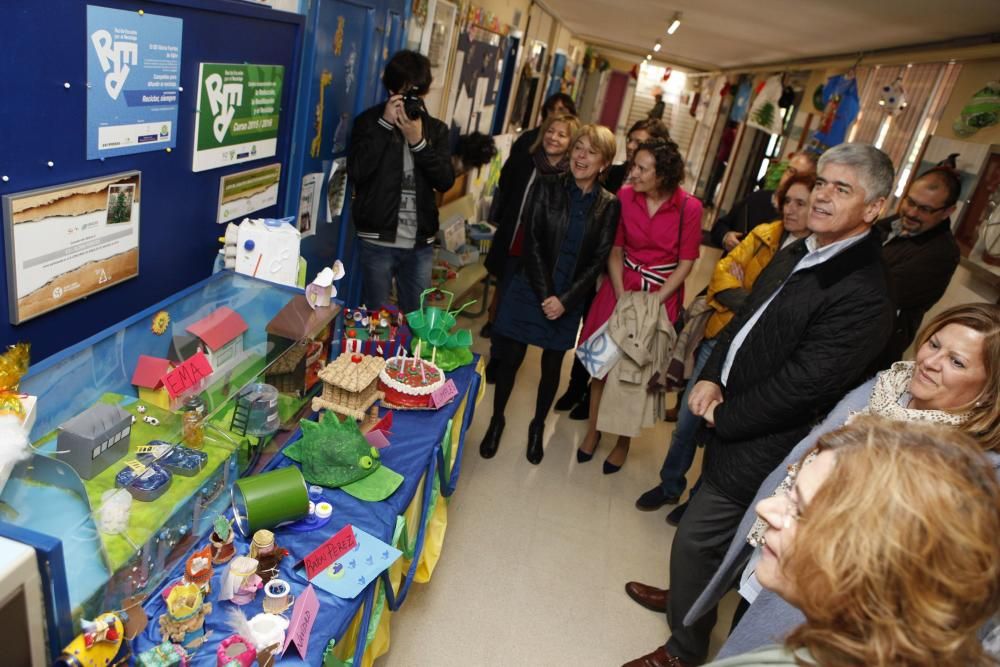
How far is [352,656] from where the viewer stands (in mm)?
1585

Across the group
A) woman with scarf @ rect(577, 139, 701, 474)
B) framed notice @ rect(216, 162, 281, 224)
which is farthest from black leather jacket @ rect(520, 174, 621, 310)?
framed notice @ rect(216, 162, 281, 224)

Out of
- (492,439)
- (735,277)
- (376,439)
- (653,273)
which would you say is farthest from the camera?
(492,439)

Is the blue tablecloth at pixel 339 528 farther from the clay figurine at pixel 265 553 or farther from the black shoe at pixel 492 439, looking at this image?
the black shoe at pixel 492 439

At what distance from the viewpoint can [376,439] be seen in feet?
6.59

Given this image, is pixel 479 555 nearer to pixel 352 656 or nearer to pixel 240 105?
pixel 352 656

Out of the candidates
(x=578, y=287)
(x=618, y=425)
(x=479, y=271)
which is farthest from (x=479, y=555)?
(x=479, y=271)

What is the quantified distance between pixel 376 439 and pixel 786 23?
4.87m

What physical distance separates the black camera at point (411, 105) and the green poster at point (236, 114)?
60 cm

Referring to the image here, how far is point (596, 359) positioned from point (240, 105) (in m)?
1.94

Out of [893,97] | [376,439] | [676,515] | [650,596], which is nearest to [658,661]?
[650,596]

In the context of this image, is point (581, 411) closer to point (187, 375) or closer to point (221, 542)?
point (187, 375)

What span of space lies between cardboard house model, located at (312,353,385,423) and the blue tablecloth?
0.38 feet

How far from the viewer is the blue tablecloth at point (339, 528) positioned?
51.3 inches

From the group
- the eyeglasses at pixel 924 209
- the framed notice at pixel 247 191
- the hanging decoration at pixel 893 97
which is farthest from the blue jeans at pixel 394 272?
the hanging decoration at pixel 893 97
